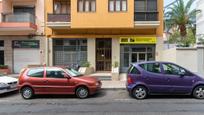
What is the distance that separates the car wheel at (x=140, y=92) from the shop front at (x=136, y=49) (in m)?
13.3

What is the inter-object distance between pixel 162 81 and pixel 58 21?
14.5 metres

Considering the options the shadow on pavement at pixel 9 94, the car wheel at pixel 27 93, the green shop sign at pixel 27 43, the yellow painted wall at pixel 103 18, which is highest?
the yellow painted wall at pixel 103 18

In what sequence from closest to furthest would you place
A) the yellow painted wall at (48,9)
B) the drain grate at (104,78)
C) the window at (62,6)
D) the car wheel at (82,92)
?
the car wheel at (82,92) → the drain grate at (104,78) → the yellow painted wall at (48,9) → the window at (62,6)

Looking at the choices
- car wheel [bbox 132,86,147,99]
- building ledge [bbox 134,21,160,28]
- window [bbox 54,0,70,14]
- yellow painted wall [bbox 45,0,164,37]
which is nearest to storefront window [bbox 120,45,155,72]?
yellow painted wall [bbox 45,0,164,37]

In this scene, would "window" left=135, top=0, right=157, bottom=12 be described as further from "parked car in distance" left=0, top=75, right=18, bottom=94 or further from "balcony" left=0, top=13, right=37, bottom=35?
"parked car in distance" left=0, top=75, right=18, bottom=94

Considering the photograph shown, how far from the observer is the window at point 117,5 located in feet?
84.9

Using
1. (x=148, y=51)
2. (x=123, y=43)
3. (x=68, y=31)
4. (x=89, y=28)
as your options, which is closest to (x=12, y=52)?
(x=68, y=31)

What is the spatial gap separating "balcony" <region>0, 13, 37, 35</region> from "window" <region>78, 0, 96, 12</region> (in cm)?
452

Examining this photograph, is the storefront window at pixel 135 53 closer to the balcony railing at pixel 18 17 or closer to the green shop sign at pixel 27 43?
the green shop sign at pixel 27 43

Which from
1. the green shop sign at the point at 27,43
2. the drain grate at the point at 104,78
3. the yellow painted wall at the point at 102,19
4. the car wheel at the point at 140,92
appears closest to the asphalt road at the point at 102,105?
the car wheel at the point at 140,92

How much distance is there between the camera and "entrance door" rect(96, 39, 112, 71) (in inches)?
1084

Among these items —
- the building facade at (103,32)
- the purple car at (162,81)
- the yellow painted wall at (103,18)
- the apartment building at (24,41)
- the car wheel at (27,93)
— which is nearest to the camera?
the purple car at (162,81)

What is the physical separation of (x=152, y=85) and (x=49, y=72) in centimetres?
507

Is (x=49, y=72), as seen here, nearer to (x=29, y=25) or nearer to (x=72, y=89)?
(x=72, y=89)
